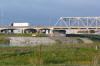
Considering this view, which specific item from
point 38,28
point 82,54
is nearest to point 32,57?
point 82,54

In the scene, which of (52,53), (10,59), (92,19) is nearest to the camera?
(10,59)

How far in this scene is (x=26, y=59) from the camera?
3206cm

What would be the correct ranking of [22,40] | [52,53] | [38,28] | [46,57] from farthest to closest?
[38,28]
[22,40]
[52,53]
[46,57]

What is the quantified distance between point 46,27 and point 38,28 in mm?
3651

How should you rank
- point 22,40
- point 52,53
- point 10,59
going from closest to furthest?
point 10,59
point 52,53
point 22,40

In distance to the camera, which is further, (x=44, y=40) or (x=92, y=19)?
(x=92, y=19)

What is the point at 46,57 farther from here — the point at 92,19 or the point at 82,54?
the point at 92,19

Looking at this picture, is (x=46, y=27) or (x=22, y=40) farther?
(x=46, y=27)

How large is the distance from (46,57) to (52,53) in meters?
2.85

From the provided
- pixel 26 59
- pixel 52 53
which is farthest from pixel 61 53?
pixel 26 59

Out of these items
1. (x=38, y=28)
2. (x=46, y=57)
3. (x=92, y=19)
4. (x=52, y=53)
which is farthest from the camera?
(x=92, y=19)

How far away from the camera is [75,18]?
176625 mm

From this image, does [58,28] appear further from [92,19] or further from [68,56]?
[68,56]

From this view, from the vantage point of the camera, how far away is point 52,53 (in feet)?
120
